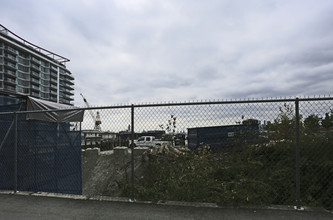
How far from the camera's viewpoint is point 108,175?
8.29 meters

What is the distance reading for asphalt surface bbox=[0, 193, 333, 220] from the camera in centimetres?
342

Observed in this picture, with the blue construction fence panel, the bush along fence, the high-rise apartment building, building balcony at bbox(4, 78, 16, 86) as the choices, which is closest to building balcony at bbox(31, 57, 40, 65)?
the high-rise apartment building

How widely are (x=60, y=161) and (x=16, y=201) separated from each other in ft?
6.72

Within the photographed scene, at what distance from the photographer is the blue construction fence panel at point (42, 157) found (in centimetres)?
542

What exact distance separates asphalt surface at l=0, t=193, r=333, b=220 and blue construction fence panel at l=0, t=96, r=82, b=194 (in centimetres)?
132

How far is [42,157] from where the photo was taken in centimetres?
595

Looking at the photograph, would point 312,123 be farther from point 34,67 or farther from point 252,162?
point 34,67

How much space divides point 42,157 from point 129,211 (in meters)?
3.65

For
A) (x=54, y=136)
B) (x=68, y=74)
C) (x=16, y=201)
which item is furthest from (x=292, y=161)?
(x=68, y=74)

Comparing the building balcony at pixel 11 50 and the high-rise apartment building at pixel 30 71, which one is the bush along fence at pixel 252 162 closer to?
the high-rise apartment building at pixel 30 71

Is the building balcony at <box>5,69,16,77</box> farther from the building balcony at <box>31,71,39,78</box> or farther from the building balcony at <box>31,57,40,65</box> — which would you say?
the building balcony at <box>31,57,40,65</box>

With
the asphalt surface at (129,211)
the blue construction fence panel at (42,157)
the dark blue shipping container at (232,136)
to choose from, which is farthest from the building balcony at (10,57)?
the dark blue shipping container at (232,136)

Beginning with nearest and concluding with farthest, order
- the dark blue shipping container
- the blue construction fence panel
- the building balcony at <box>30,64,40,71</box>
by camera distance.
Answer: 1. the dark blue shipping container
2. the blue construction fence panel
3. the building balcony at <box>30,64,40,71</box>

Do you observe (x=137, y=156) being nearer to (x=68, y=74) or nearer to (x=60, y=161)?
(x=60, y=161)
